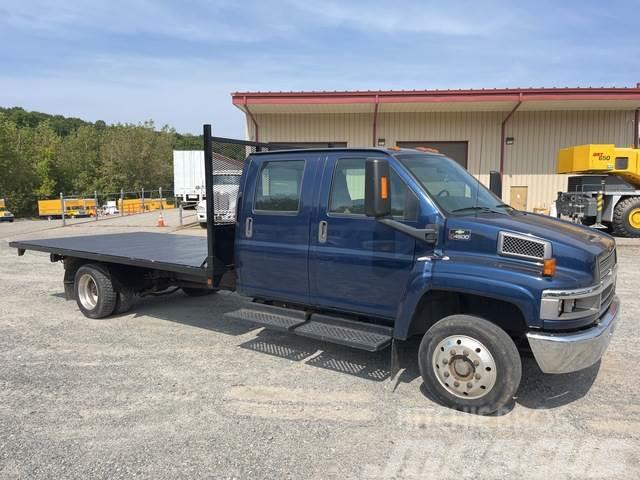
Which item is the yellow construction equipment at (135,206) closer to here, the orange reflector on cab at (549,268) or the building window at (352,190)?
the building window at (352,190)

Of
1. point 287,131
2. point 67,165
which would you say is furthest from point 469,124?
point 67,165

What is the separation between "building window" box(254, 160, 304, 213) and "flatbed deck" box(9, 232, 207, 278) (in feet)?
3.44

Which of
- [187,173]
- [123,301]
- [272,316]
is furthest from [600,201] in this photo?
[187,173]

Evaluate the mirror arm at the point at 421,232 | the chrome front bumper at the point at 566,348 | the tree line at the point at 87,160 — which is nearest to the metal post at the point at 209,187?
the mirror arm at the point at 421,232

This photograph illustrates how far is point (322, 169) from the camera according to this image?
16.1 ft

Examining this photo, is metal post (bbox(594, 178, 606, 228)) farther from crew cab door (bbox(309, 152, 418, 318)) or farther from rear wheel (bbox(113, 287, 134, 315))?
rear wheel (bbox(113, 287, 134, 315))

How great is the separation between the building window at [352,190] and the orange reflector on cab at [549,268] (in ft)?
4.04

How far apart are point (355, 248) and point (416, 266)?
0.64 meters

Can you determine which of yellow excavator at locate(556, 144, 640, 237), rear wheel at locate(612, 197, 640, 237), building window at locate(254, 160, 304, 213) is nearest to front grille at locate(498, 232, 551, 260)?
building window at locate(254, 160, 304, 213)

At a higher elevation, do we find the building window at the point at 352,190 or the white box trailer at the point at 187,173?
the white box trailer at the point at 187,173

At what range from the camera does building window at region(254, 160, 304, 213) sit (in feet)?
16.6

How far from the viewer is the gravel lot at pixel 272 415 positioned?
3324 mm

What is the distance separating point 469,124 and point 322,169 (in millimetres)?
15592

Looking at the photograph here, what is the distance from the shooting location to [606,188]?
16.0 m
